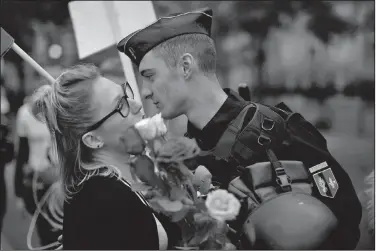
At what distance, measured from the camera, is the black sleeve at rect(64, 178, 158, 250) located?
2123 mm

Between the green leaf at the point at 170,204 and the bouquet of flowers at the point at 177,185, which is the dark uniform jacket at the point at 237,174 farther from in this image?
the green leaf at the point at 170,204

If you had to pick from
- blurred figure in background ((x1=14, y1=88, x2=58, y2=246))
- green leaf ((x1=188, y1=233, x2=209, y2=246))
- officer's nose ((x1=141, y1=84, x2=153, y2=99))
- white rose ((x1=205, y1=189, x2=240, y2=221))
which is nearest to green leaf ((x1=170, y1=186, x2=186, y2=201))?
white rose ((x1=205, y1=189, x2=240, y2=221))

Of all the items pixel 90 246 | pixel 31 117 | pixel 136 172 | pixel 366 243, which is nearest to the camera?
pixel 136 172

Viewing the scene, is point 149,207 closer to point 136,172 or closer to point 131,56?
point 136,172

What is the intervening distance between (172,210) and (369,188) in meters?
1.01

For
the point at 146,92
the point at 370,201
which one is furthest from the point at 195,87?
the point at 370,201

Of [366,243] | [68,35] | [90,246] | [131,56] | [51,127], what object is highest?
[68,35]

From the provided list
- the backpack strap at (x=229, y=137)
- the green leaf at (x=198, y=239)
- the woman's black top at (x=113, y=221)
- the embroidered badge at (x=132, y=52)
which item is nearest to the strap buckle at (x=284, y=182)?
the backpack strap at (x=229, y=137)

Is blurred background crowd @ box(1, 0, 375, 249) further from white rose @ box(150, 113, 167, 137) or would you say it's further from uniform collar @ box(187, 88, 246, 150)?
white rose @ box(150, 113, 167, 137)

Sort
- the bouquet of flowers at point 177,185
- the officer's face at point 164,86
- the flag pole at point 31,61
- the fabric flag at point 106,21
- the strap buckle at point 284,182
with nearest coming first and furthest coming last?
the bouquet of flowers at point 177,185 → the strap buckle at point 284,182 → the officer's face at point 164,86 → the flag pole at point 31,61 → the fabric flag at point 106,21

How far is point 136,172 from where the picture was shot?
2.02m

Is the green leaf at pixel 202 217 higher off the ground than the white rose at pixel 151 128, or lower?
lower

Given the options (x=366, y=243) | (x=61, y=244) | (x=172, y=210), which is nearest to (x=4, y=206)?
(x=61, y=244)

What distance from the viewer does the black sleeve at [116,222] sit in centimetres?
212
